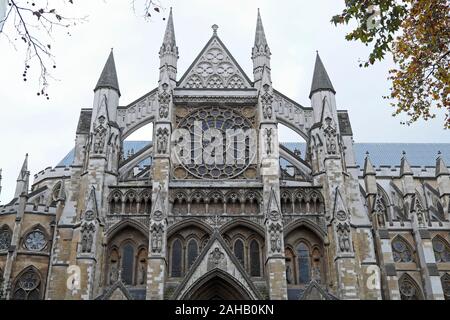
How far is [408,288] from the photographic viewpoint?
106 feet

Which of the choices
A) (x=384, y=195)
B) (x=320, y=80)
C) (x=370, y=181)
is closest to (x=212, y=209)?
(x=320, y=80)

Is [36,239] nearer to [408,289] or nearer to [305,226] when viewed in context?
[305,226]

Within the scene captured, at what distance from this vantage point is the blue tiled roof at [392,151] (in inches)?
1769

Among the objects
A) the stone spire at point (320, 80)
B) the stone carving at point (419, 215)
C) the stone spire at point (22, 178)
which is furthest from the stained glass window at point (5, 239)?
the stone carving at point (419, 215)

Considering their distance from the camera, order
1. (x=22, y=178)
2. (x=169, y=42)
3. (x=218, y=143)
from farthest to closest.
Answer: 1. (x=22, y=178)
2. (x=169, y=42)
3. (x=218, y=143)

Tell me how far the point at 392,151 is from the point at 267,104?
82.0 feet

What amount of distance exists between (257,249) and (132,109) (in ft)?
34.4

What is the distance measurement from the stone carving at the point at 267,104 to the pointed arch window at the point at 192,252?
25.3 feet

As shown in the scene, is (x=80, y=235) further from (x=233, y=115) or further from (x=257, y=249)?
(x=233, y=115)

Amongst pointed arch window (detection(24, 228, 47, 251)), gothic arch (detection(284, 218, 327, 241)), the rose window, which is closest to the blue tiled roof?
pointed arch window (detection(24, 228, 47, 251))

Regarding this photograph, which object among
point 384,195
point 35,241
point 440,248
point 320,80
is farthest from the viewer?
point 384,195

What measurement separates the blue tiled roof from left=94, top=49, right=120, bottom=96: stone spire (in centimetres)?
1589

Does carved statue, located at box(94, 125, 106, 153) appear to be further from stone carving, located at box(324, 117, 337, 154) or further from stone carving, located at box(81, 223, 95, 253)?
stone carving, located at box(324, 117, 337, 154)

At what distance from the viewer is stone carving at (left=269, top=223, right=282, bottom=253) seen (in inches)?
898
